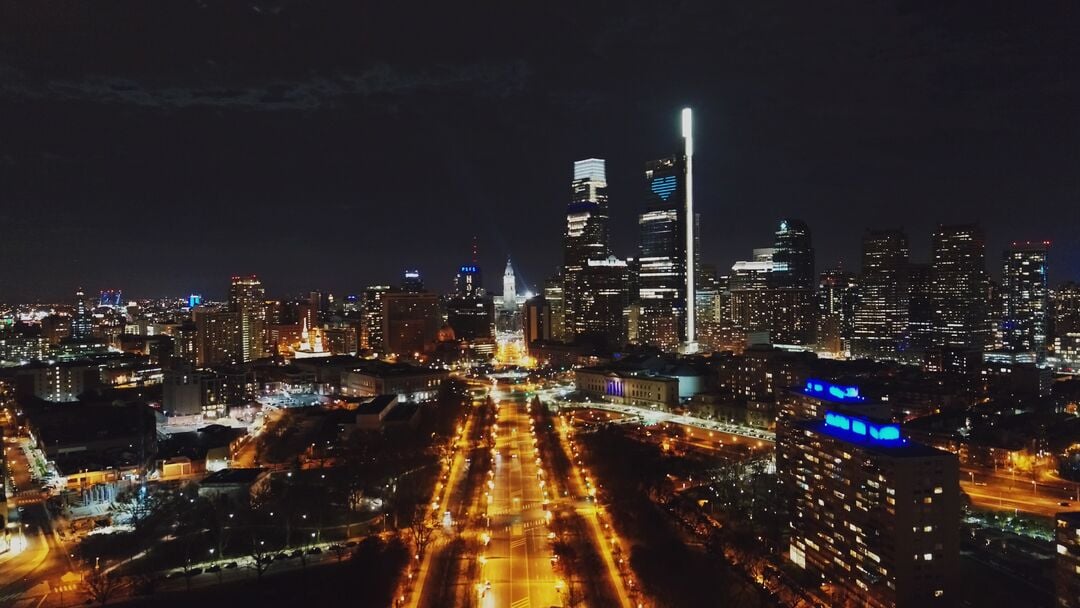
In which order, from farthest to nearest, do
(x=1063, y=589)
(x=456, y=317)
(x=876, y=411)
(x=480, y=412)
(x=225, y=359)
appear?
(x=456, y=317) < (x=225, y=359) < (x=480, y=412) < (x=876, y=411) < (x=1063, y=589)

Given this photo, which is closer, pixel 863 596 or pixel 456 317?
pixel 863 596

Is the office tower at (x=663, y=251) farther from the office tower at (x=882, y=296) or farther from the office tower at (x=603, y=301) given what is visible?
the office tower at (x=882, y=296)

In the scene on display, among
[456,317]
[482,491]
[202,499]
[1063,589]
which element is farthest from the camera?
[456,317]

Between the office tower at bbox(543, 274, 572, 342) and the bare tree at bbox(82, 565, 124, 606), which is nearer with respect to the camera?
the bare tree at bbox(82, 565, 124, 606)

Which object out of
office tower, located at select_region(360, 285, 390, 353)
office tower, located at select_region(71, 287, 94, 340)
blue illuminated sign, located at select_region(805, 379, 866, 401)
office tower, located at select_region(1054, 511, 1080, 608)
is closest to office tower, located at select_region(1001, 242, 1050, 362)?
blue illuminated sign, located at select_region(805, 379, 866, 401)

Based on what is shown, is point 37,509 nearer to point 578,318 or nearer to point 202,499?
point 202,499

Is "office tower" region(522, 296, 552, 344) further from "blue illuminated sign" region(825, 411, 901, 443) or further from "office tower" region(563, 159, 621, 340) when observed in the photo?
"blue illuminated sign" region(825, 411, 901, 443)

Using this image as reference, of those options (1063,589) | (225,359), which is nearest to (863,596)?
(1063,589)
